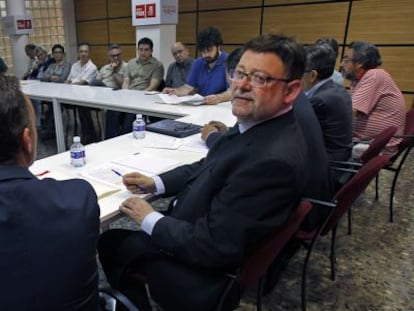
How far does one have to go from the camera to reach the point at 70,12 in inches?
310

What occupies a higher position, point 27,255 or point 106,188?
point 27,255

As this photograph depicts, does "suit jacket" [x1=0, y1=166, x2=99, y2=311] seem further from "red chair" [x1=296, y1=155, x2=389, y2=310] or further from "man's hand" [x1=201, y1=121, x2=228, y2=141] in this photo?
"man's hand" [x1=201, y1=121, x2=228, y2=141]

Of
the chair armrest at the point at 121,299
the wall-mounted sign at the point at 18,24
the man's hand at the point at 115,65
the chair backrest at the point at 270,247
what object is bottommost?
the chair armrest at the point at 121,299

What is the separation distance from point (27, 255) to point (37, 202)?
95 millimetres

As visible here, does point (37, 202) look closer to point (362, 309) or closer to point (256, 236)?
point (256, 236)

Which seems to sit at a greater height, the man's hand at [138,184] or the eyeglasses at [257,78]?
the eyeglasses at [257,78]

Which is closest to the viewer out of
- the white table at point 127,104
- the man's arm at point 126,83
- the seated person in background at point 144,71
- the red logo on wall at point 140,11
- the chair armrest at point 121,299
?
the chair armrest at point 121,299

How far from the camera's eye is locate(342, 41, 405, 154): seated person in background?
240 cm

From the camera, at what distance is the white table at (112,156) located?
124 cm

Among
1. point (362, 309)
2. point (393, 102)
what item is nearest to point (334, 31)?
point (393, 102)

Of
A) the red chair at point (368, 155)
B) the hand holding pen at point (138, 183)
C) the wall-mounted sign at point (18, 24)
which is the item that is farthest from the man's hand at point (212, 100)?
the wall-mounted sign at point (18, 24)

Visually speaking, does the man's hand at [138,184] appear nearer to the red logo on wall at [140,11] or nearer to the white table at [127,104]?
the white table at [127,104]

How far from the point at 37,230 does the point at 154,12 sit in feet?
14.6

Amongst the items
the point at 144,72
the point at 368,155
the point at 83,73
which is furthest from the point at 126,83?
the point at 368,155
